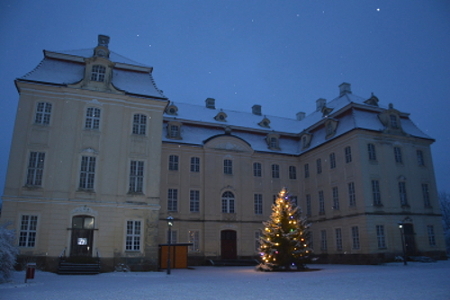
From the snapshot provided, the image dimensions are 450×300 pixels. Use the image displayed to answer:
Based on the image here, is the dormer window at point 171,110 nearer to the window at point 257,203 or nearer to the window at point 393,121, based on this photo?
the window at point 257,203

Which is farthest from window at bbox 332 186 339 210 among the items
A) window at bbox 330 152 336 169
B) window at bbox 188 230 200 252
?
window at bbox 188 230 200 252

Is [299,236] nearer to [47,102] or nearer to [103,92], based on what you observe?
Result: [103,92]

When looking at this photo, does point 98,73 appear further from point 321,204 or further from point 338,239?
point 338,239

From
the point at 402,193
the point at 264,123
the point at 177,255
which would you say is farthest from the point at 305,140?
the point at 177,255

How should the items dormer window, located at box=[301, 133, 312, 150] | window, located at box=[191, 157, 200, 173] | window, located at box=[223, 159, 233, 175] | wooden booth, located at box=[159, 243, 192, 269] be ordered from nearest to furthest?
wooden booth, located at box=[159, 243, 192, 269], window, located at box=[191, 157, 200, 173], window, located at box=[223, 159, 233, 175], dormer window, located at box=[301, 133, 312, 150]

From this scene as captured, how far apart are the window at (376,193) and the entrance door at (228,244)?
12.8 meters

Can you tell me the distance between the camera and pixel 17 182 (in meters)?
23.3

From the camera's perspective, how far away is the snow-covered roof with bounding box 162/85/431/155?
110ft

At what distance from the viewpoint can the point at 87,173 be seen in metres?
24.7

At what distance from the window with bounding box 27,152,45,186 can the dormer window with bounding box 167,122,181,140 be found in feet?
42.8

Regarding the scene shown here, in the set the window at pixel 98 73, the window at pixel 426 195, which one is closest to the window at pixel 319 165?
the window at pixel 426 195

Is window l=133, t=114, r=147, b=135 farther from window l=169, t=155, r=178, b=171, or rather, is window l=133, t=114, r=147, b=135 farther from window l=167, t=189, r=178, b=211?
window l=167, t=189, r=178, b=211

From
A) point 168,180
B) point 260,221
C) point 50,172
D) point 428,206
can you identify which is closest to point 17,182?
point 50,172

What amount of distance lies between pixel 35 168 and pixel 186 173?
46.1ft
